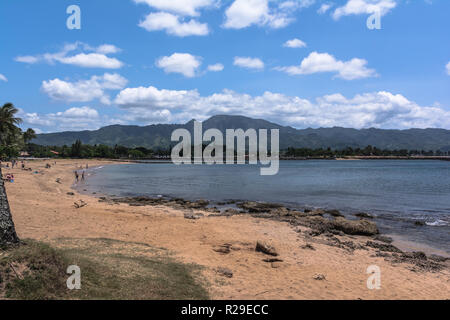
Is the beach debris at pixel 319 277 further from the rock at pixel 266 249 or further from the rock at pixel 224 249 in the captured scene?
the rock at pixel 224 249

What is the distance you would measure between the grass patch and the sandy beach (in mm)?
1019

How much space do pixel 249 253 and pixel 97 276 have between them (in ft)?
24.6

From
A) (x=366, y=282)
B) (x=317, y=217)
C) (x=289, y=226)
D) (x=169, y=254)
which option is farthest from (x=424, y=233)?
(x=169, y=254)

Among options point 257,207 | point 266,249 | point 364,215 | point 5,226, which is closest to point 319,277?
point 266,249

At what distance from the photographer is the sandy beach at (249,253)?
10.1m

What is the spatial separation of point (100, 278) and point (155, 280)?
1.59 metres

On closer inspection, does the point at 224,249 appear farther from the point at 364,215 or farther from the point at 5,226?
the point at 364,215

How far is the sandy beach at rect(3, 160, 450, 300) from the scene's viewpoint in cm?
1012

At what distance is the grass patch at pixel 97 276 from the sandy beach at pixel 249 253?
102 cm

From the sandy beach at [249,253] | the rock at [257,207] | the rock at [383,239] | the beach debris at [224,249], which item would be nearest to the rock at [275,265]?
the sandy beach at [249,253]

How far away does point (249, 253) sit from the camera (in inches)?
557

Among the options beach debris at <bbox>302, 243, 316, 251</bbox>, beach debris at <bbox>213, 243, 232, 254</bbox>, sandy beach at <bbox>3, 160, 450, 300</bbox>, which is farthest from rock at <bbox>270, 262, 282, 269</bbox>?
beach debris at <bbox>302, 243, 316, 251</bbox>

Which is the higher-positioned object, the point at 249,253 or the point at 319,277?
the point at 319,277
